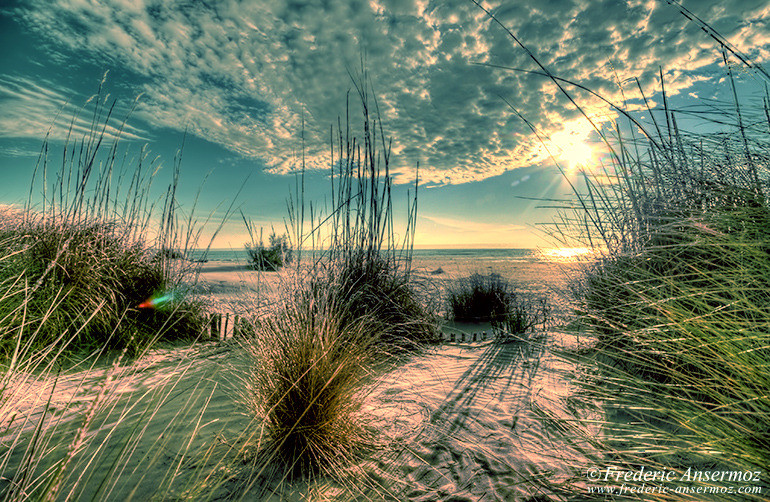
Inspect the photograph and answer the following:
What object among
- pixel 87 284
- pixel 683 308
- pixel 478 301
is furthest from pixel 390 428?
pixel 478 301

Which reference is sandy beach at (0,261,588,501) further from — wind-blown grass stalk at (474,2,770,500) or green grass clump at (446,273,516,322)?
green grass clump at (446,273,516,322)

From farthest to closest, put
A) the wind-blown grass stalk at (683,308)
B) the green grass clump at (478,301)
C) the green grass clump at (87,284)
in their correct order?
the green grass clump at (478,301) < the green grass clump at (87,284) < the wind-blown grass stalk at (683,308)

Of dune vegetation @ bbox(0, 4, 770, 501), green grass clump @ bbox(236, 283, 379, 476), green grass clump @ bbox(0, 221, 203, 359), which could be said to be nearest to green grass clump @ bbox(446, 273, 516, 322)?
dune vegetation @ bbox(0, 4, 770, 501)

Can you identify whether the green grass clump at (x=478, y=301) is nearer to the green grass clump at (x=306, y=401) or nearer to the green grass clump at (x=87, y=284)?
the green grass clump at (x=87, y=284)

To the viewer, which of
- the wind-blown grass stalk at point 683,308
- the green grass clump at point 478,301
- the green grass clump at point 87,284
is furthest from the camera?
the green grass clump at point 478,301

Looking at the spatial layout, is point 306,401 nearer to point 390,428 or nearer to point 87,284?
point 390,428

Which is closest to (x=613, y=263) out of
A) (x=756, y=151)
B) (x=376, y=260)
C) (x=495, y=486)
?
(x=756, y=151)

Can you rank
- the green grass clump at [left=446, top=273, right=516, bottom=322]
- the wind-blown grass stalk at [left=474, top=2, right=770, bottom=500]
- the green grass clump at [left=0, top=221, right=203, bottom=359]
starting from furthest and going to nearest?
the green grass clump at [left=446, top=273, right=516, bottom=322] < the green grass clump at [left=0, top=221, right=203, bottom=359] < the wind-blown grass stalk at [left=474, top=2, right=770, bottom=500]

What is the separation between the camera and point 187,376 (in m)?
2.76

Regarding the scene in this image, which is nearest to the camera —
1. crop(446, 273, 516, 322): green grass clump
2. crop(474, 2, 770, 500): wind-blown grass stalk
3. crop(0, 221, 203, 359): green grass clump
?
crop(474, 2, 770, 500): wind-blown grass stalk

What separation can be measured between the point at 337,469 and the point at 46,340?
9.06 ft

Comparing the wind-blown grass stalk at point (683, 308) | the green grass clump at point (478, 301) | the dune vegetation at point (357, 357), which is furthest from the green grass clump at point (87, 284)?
the green grass clump at point (478, 301)

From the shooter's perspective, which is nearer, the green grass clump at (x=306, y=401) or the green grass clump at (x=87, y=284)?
the green grass clump at (x=306, y=401)

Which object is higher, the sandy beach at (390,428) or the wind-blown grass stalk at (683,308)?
the wind-blown grass stalk at (683,308)
